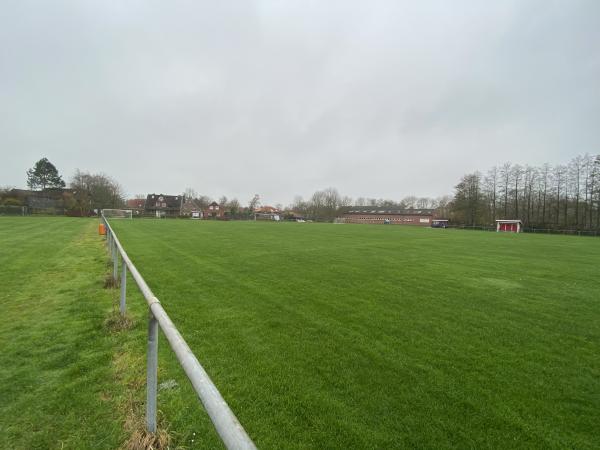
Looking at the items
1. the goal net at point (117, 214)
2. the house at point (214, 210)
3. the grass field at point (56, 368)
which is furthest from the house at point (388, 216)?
the grass field at point (56, 368)

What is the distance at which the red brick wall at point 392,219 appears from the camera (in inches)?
4131

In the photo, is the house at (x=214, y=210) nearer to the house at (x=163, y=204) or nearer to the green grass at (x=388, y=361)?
the house at (x=163, y=204)

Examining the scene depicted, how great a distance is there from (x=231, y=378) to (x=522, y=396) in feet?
10.3

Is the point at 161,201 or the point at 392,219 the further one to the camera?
the point at 392,219

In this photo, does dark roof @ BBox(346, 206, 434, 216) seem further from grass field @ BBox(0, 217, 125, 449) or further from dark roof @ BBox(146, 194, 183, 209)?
grass field @ BBox(0, 217, 125, 449)

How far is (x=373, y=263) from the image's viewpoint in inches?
493

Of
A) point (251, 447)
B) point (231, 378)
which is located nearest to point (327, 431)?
point (231, 378)

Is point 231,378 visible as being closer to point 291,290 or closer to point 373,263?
point 291,290

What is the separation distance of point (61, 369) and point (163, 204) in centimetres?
11376

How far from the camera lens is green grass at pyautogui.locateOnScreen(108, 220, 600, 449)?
9.05 feet

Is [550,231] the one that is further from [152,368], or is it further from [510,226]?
[152,368]

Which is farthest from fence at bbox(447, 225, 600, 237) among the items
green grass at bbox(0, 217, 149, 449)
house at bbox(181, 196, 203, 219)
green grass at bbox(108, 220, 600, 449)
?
house at bbox(181, 196, 203, 219)

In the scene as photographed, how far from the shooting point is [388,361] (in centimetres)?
404

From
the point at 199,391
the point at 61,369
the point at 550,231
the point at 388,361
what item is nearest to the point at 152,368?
the point at 199,391
